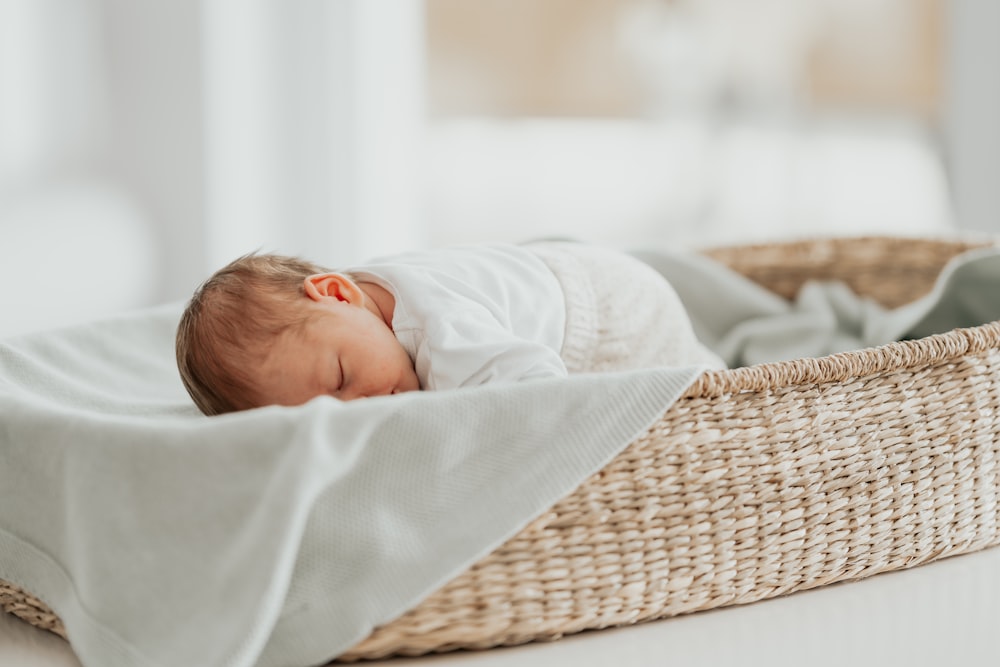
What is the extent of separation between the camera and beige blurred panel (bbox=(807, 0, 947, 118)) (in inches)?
122

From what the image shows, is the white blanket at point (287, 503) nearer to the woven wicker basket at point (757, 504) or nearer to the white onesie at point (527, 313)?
the woven wicker basket at point (757, 504)

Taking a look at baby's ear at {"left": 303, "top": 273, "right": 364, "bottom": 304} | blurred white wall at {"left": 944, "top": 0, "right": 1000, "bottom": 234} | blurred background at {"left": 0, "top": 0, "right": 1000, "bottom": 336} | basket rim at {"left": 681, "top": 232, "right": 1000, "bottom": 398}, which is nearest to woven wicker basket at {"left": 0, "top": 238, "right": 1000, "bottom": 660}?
basket rim at {"left": 681, "top": 232, "right": 1000, "bottom": 398}

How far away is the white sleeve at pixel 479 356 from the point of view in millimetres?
1050

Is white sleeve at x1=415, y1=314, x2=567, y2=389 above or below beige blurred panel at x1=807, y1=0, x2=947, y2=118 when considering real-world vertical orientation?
below

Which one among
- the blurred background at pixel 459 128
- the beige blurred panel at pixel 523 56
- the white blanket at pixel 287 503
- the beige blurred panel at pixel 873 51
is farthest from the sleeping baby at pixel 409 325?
the beige blurred panel at pixel 873 51

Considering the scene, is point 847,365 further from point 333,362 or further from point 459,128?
point 459,128

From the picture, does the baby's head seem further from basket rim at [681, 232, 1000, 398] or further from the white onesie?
basket rim at [681, 232, 1000, 398]

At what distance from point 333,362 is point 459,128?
6.32 feet

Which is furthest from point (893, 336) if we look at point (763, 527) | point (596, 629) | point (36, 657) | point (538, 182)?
point (538, 182)

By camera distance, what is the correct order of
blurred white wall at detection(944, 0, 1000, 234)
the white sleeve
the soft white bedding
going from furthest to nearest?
blurred white wall at detection(944, 0, 1000, 234)
the white sleeve
the soft white bedding

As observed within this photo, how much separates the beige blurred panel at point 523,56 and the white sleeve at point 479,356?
73.0 inches

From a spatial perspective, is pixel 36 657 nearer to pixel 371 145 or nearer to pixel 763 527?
pixel 763 527

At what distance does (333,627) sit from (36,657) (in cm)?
28

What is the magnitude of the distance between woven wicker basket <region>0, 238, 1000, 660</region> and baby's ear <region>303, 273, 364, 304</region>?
354 mm
